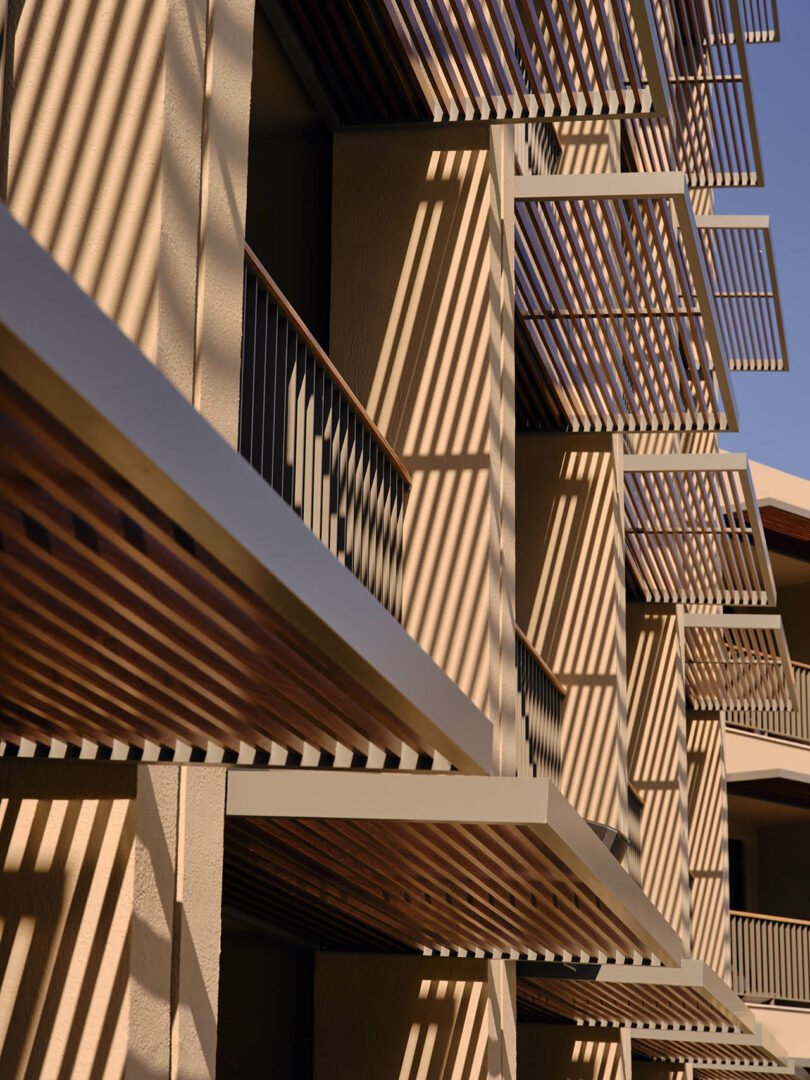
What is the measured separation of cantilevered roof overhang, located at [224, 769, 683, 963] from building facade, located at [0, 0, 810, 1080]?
0.03 m

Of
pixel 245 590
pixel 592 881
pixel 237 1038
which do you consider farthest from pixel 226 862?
pixel 245 590

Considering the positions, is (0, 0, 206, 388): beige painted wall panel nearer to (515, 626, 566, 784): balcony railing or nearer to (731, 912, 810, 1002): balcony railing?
(515, 626, 566, 784): balcony railing

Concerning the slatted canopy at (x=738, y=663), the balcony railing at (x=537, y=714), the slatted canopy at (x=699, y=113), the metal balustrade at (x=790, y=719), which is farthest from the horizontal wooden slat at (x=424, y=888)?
the metal balustrade at (x=790, y=719)

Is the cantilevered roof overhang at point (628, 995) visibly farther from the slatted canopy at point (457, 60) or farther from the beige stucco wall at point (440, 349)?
the slatted canopy at point (457, 60)

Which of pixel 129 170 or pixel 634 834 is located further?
pixel 634 834

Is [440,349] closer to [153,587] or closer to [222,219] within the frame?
[222,219]

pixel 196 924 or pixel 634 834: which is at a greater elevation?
pixel 634 834

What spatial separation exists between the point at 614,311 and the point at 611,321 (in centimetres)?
8

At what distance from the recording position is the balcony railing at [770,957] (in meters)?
26.1

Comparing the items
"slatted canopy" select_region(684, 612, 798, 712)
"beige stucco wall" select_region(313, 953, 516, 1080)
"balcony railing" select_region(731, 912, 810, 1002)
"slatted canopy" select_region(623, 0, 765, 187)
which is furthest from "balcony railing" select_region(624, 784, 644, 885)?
"balcony railing" select_region(731, 912, 810, 1002)

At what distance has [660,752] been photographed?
18422 millimetres

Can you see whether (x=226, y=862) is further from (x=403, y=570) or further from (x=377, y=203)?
(x=377, y=203)

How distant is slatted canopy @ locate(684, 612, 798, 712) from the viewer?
1923cm

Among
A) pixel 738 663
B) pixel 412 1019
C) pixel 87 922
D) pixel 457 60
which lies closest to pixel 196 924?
pixel 87 922
